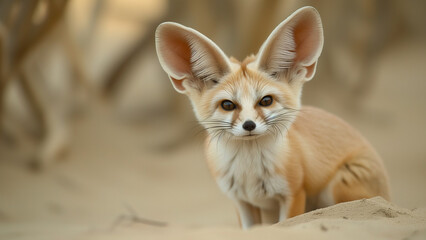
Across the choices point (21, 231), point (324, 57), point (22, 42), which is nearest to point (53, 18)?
point (22, 42)

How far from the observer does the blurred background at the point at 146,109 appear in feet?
18.1

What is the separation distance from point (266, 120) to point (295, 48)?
515 mm

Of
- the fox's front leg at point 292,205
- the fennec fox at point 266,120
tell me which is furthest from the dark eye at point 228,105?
the fox's front leg at point 292,205

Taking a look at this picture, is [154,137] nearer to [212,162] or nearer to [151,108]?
[151,108]

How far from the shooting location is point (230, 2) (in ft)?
25.8

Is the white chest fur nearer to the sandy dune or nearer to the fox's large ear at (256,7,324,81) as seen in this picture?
the sandy dune

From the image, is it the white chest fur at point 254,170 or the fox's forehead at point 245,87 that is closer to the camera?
the fox's forehead at point 245,87

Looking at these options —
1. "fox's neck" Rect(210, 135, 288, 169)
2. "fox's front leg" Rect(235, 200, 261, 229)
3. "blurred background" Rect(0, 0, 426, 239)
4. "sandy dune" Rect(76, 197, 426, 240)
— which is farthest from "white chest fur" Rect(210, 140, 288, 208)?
"blurred background" Rect(0, 0, 426, 239)

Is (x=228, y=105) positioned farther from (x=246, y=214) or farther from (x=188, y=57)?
(x=246, y=214)

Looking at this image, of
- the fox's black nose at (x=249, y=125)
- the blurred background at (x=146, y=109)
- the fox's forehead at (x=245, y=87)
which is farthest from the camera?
the blurred background at (x=146, y=109)

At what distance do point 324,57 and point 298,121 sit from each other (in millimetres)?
5693

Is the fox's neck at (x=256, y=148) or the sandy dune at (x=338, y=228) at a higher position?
the fox's neck at (x=256, y=148)

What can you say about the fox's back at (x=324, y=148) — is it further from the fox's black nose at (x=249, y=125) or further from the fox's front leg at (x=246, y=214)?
the fox's black nose at (x=249, y=125)

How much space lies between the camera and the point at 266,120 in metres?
2.68
